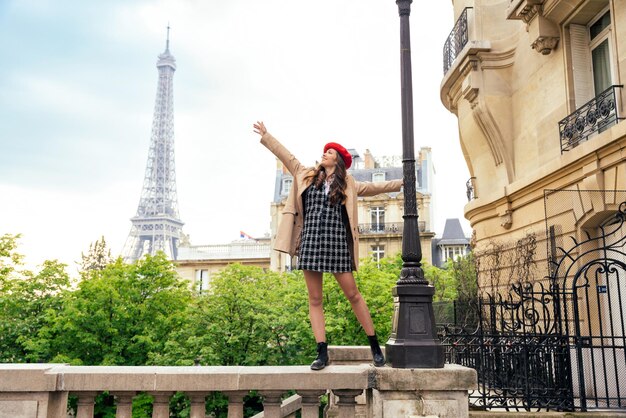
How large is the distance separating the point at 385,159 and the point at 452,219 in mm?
9716

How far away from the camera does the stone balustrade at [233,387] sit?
15.3 ft

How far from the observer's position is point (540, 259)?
10.9m

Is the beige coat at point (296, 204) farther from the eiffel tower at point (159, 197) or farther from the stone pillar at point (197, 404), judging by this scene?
the eiffel tower at point (159, 197)

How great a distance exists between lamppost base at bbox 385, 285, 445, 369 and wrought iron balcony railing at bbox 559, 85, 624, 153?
20.1 feet

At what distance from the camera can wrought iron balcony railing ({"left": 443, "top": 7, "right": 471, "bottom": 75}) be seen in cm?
1453

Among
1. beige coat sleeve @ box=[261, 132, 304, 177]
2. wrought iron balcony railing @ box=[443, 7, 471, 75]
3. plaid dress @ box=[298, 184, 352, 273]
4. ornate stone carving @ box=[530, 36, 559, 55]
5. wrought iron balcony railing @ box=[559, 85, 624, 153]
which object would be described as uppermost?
wrought iron balcony railing @ box=[443, 7, 471, 75]

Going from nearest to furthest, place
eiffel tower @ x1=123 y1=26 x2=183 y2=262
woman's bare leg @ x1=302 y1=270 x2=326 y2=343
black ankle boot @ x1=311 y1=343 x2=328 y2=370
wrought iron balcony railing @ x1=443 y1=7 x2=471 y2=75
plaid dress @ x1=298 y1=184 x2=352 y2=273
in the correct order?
1. black ankle boot @ x1=311 y1=343 x2=328 y2=370
2. plaid dress @ x1=298 y1=184 x2=352 y2=273
3. woman's bare leg @ x1=302 y1=270 x2=326 y2=343
4. wrought iron balcony railing @ x1=443 y1=7 x2=471 y2=75
5. eiffel tower @ x1=123 y1=26 x2=183 y2=262

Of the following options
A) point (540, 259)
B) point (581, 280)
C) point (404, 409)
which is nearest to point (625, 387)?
point (581, 280)

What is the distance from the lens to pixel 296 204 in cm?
554

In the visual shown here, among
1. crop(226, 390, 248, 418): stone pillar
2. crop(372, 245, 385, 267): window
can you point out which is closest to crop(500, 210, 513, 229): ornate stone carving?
crop(226, 390, 248, 418): stone pillar

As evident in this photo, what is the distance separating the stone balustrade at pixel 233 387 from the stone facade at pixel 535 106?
5659 millimetres

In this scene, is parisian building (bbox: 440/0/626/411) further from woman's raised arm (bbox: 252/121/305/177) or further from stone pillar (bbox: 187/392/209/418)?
stone pillar (bbox: 187/392/209/418)

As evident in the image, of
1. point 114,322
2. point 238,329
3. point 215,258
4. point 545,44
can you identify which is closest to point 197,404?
point 545,44

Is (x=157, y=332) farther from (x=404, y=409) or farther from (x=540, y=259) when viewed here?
(x=404, y=409)
